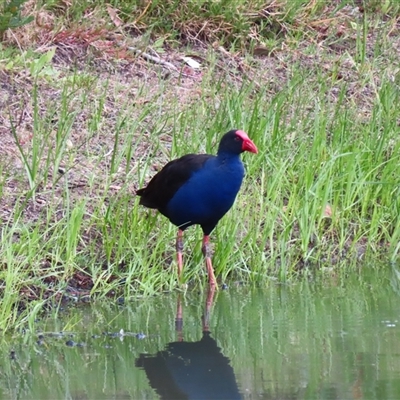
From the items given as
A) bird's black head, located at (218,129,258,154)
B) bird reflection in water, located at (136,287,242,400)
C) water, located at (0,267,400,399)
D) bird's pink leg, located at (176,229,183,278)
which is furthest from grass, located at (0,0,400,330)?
bird reflection in water, located at (136,287,242,400)

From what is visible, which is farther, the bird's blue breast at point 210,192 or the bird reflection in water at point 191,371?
the bird's blue breast at point 210,192

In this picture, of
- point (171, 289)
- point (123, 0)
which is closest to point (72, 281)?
point (171, 289)

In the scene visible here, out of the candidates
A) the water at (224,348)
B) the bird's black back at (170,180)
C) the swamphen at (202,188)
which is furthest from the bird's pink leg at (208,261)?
the bird's black back at (170,180)

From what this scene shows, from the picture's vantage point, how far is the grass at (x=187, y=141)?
21.0 ft

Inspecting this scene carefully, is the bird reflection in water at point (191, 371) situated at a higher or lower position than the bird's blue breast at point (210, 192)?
lower

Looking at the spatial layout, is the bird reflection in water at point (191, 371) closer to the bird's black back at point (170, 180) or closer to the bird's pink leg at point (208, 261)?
the bird's pink leg at point (208, 261)

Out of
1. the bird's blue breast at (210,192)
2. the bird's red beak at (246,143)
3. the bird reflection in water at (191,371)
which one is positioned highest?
the bird's red beak at (246,143)

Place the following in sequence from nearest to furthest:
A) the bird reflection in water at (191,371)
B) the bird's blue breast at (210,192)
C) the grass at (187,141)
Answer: the bird reflection in water at (191,371) → the bird's blue breast at (210,192) → the grass at (187,141)

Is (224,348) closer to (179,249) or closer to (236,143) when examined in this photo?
(179,249)

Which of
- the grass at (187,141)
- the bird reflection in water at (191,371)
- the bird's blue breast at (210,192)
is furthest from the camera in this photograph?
the grass at (187,141)

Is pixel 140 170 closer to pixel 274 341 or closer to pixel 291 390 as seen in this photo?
pixel 274 341

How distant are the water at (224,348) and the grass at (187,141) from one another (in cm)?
26

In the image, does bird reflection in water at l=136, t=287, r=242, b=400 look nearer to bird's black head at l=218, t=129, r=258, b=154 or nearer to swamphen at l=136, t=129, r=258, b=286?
swamphen at l=136, t=129, r=258, b=286

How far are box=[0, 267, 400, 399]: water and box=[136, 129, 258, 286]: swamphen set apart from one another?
18.1 inches
